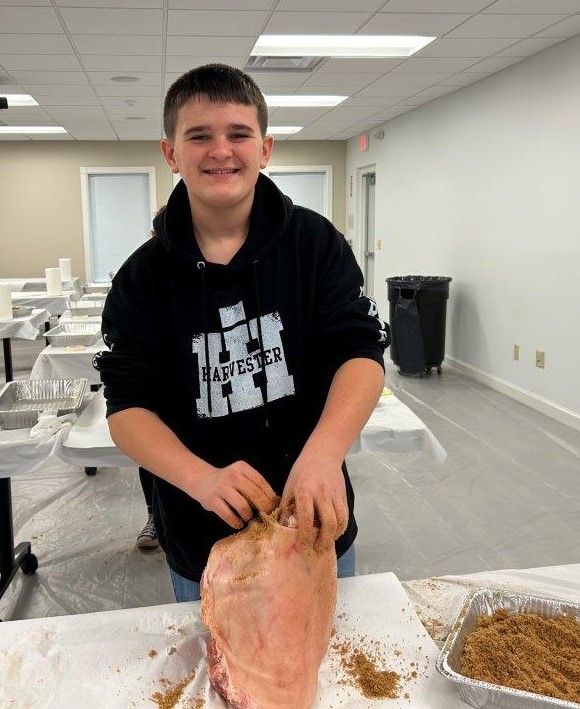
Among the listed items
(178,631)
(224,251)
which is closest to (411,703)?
(178,631)

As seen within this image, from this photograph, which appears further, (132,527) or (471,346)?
(471,346)

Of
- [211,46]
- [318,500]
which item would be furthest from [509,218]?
[318,500]

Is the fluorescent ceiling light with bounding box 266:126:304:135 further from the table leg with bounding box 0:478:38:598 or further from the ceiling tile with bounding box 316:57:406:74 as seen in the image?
the table leg with bounding box 0:478:38:598

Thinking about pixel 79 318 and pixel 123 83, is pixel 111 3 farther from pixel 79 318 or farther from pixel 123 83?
pixel 79 318

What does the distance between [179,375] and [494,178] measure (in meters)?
4.79

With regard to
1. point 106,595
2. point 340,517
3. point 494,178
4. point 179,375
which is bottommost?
point 106,595

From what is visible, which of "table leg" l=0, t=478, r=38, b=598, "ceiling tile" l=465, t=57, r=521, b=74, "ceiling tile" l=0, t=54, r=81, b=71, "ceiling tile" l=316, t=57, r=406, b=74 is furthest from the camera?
"ceiling tile" l=316, t=57, r=406, b=74

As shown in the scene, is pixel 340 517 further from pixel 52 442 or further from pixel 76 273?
pixel 76 273

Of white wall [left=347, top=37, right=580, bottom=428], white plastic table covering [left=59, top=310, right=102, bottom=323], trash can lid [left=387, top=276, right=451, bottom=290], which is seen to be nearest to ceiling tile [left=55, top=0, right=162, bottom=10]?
white plastic table covering [left=59, top=310, right=102, bottom=323]

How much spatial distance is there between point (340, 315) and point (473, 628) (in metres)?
0.58

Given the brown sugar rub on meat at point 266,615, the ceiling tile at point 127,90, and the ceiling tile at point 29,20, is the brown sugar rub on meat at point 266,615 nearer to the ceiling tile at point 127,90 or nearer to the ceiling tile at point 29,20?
the ceiling tile at point 29,20

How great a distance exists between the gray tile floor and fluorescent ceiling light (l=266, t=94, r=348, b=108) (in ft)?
12.5

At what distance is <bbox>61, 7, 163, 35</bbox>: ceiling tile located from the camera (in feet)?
12.0

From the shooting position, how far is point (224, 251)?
118cm
